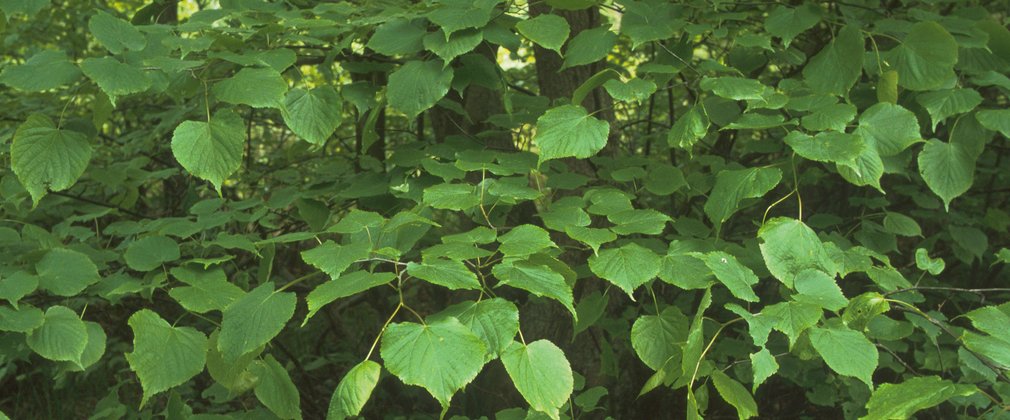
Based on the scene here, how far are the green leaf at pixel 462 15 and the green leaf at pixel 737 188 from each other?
59 centimetres

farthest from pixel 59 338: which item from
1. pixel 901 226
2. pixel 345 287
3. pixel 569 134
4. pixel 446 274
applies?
pixel 901 226

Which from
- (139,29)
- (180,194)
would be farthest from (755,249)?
(180,194)

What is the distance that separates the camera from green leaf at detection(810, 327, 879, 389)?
1.26 metres

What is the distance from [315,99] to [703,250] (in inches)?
35.4

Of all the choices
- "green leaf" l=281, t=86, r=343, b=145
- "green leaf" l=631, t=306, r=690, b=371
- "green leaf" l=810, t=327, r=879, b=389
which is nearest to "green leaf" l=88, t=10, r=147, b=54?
"green leaf" l=281, t=86, r=343, b=145

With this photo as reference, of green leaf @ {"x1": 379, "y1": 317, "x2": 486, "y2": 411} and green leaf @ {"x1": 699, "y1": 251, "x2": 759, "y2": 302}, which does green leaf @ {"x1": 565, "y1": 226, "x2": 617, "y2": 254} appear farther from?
green leaf @ {"x1": 379, "y1": 317, "x2": 486, "y2": 411}

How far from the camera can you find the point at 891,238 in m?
2.40

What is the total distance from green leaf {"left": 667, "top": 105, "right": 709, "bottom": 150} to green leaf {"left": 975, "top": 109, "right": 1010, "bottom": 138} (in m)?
0.61

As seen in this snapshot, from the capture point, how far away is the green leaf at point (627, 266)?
4.48 feet

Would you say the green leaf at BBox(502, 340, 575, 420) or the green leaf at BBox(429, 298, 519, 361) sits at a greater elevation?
the green leaf at BBox(429, 298, 519, 361)

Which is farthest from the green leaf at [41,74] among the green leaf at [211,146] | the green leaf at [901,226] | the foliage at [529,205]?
the green leaf at [901,226]

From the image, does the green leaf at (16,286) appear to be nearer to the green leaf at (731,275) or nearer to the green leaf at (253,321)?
the green leaf at (253,321)

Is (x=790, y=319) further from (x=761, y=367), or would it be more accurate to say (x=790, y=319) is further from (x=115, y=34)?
(x=115, y=34)

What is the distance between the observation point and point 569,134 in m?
Answer: 1.55
